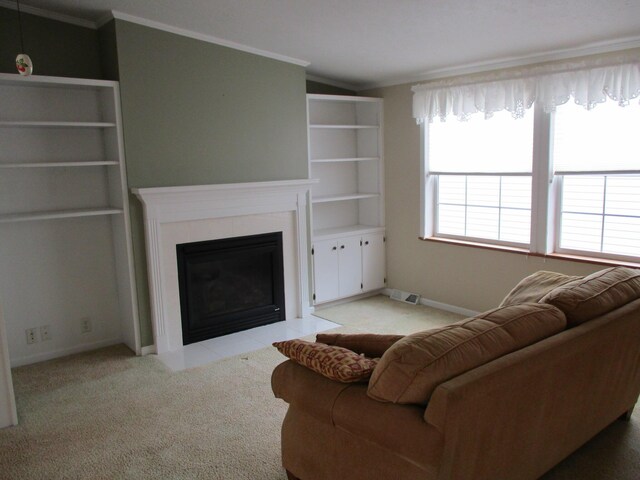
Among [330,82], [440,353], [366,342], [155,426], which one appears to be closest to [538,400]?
[440,353]

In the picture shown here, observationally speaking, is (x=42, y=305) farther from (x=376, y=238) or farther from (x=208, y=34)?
(x=376, y=238)

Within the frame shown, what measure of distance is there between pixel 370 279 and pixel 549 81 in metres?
2.61

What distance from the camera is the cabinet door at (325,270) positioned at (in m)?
5.34

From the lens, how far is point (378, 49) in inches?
174

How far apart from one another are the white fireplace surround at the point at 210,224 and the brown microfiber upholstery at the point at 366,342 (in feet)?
6.99

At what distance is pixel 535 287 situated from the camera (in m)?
3.10

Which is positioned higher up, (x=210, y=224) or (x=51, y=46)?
(x=51, y=46)

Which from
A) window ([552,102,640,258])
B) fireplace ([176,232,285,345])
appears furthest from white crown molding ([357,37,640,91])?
fireplace ([176,232,285,345])

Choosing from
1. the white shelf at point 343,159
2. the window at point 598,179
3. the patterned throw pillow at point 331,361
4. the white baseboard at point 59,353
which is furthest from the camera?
the white shelf at point 343,159

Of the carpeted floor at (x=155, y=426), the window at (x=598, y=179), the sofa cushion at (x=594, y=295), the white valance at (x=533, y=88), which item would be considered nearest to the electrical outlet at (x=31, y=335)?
the carpeted floor at (x=155, y=426)

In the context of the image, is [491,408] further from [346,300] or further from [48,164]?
[346,300]

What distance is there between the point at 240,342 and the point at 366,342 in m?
2.28

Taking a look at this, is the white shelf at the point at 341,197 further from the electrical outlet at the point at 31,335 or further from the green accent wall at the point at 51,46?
the electrical outlet at the point at 31,335

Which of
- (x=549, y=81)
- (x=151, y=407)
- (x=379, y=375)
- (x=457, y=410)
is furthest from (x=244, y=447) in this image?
(x=549, y=81)
